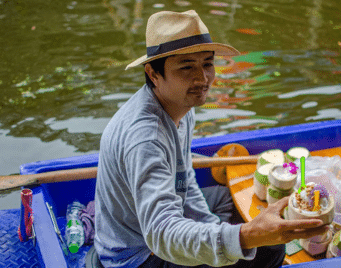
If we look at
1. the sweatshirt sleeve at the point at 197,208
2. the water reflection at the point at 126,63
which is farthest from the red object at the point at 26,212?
the water reflection at the point at 126,63

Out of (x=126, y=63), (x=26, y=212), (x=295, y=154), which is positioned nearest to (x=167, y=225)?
(x=26, y=212)

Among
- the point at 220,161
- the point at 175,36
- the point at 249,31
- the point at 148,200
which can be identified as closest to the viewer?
the point at 148,200

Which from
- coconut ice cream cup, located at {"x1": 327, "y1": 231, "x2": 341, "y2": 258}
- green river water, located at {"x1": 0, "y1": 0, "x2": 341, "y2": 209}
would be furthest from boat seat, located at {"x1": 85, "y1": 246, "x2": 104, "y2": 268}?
green river water, located at {"x1": 0, "y1": 0, "x2": 341, "y2": 209}

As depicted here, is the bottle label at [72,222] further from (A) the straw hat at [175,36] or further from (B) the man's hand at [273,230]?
(B) the man's hand at [273,230]

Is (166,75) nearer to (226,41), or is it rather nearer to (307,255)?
(307,255)

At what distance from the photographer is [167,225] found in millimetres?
1138

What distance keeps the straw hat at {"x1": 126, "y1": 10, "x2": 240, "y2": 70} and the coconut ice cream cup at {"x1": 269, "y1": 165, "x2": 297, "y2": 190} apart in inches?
25.6

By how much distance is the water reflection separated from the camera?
417 cm

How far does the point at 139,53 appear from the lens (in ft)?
18.5

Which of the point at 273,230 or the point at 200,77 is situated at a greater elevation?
the point at 200,77

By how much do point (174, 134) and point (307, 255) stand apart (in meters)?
0.80

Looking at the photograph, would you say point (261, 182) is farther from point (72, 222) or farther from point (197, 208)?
point (72, 222)

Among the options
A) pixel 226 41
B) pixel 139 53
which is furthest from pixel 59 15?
pixel 226 41

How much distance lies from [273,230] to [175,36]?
0.75 m
